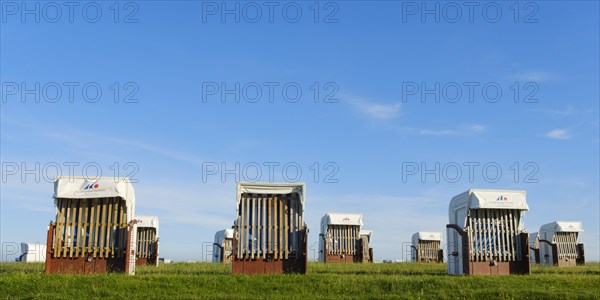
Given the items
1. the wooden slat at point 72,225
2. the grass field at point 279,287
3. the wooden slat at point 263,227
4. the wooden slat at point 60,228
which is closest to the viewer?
the grass field at point 279,287

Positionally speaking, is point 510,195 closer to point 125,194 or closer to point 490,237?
point 490,237

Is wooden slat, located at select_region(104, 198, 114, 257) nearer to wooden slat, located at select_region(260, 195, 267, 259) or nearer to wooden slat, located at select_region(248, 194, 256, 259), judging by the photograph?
wooden slat, located at select_region(248, 194, 256, 259)

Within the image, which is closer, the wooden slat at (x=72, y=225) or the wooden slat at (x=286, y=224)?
→ the wooden slat at (x=286, y=224)

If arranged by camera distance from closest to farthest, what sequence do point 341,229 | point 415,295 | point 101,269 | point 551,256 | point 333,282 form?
1. point 415,295
2. point 333,282
3. point 101,269
4. point 551,256
5. point 341,229

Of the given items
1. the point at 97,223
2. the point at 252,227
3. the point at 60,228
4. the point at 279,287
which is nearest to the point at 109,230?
the point at 97,223

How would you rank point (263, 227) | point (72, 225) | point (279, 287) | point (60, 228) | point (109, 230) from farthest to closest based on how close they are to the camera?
1. point (109, 230)
2. point (72, 225)
3. point (60, 228)
4. point (263, 227)
5. point (279, 287)

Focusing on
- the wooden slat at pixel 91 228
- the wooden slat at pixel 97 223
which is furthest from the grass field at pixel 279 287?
the wooden slat at pixel 97 223

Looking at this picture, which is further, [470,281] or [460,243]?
[460,243]

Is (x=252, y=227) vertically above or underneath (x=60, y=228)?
above

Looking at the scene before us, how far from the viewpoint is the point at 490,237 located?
2778 cm

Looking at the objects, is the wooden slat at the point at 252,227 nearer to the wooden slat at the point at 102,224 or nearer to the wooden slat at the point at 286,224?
the wooden slat at the point at 286,224

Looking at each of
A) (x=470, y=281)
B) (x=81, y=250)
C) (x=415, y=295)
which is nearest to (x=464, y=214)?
(x=470, y=281)

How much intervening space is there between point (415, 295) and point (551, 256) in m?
32.1

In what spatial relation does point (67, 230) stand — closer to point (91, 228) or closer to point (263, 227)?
point (91, 228)
